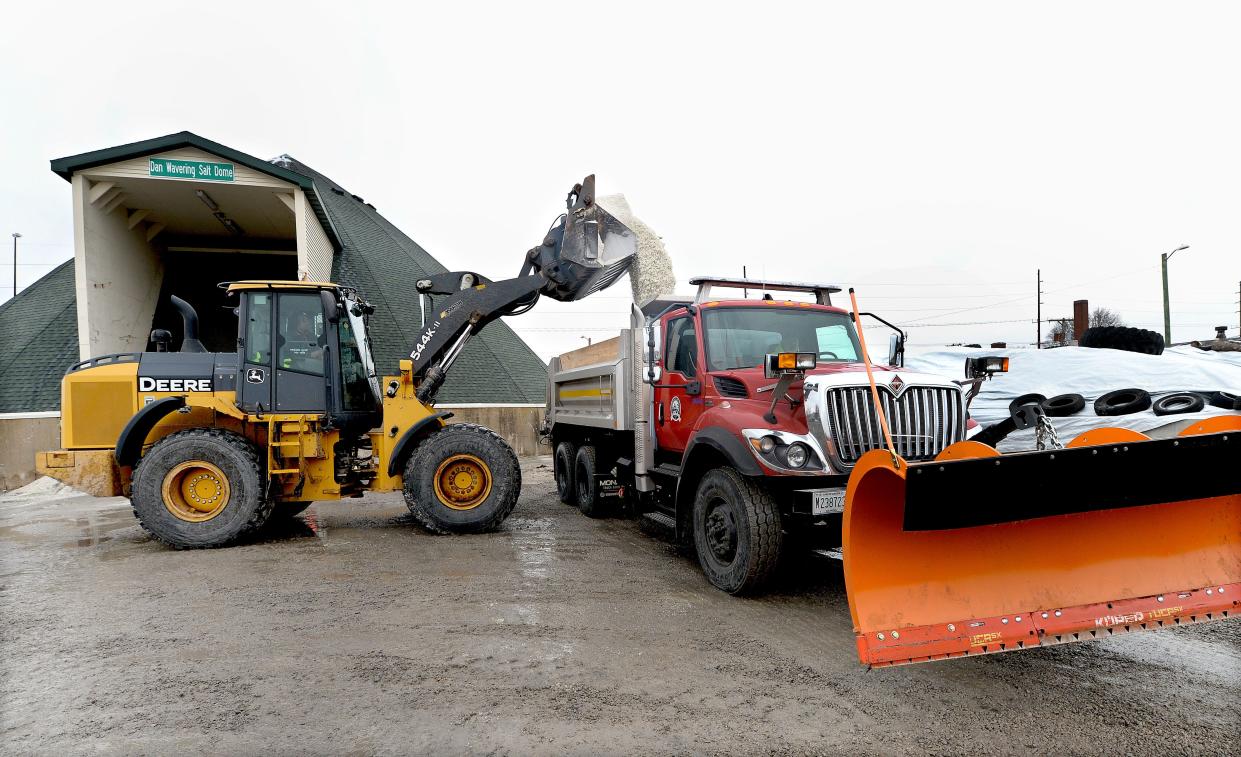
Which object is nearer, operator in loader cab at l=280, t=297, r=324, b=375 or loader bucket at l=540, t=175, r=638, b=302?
operator in loader cab at l=280, t=297, r=324, b=375

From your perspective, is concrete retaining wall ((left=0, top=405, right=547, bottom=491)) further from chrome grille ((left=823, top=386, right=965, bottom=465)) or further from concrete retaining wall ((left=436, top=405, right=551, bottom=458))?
chrome grille ((left=823, top=386, right=965, bottom=465))

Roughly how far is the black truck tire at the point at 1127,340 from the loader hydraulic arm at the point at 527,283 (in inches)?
305

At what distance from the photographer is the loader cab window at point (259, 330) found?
23.5 feet

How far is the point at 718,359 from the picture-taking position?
5.73 m

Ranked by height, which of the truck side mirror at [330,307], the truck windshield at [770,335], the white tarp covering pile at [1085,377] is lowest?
the white tarp covering pile at [1085,377]

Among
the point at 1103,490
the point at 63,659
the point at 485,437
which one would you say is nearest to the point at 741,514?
the point at 1103,490

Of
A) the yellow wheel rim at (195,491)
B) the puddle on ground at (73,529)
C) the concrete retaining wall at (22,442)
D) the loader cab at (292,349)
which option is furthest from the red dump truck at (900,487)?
the concrete retaining wall at (22,442)

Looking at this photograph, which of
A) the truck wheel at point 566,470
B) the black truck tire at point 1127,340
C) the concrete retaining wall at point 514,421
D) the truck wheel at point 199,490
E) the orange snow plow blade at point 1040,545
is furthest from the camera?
the concrete retaining wall at point 514,421

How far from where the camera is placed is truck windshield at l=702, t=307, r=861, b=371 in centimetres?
578

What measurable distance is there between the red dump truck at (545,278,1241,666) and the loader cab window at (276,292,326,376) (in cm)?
309

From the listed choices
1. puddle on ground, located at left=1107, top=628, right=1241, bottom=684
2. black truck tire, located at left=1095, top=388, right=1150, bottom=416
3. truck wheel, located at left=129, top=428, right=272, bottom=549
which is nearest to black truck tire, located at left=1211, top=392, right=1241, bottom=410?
black truck tire, located at left=1095, top=388, right=1150, bottom=416

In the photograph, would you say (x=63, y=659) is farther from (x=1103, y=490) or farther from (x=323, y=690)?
(x=1103, y=490)

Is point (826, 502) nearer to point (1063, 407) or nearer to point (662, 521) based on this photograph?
point (662, 521)

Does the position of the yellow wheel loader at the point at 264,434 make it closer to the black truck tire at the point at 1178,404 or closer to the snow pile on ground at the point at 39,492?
the snow pile on ground at the point at 39,492
